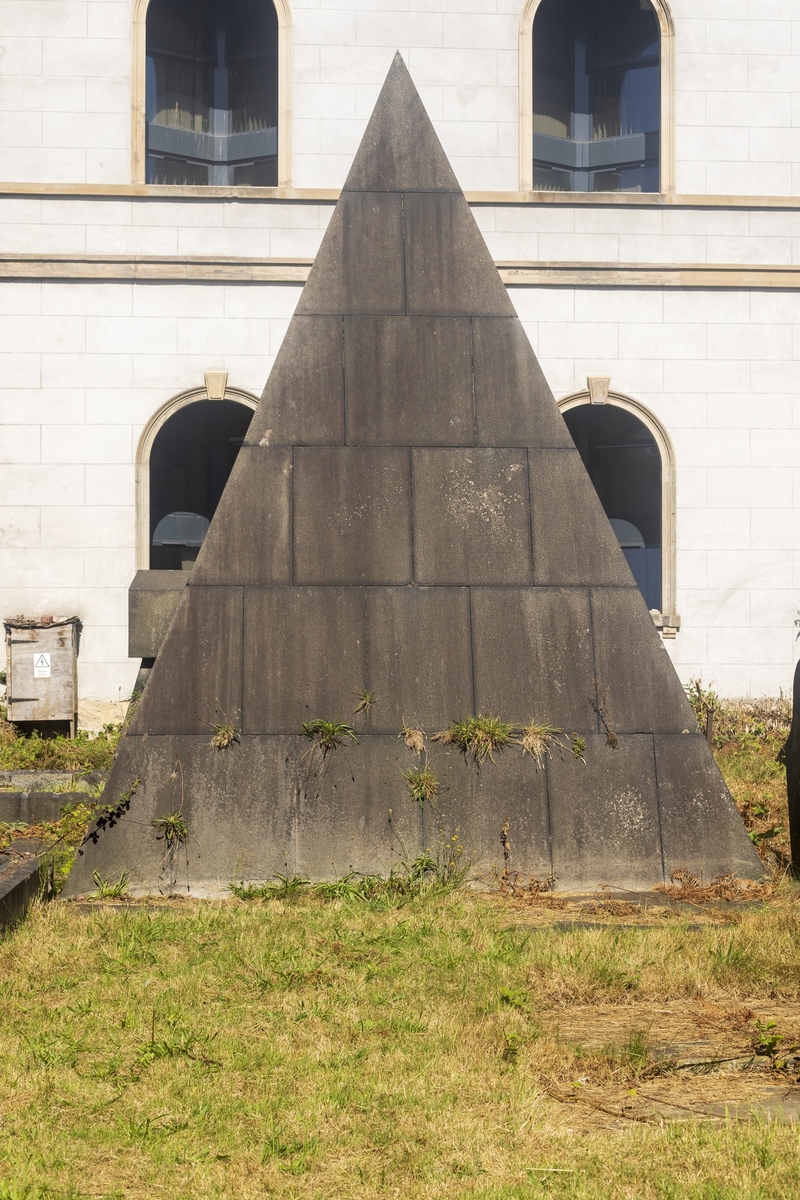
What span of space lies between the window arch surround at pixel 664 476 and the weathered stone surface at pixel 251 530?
9.21 metres

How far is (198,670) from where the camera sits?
287 inches

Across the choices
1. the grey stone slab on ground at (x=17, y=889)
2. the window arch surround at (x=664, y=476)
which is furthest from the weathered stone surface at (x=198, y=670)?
the window arch surround at (x=664, y=476)

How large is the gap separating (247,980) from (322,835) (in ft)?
6.20

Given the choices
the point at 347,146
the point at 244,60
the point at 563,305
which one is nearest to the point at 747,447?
the point at 563,305

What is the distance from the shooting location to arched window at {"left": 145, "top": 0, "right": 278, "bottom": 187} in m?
17.4

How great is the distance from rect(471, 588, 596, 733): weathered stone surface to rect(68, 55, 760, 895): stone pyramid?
0.5 inches

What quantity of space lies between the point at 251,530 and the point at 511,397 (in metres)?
1.83

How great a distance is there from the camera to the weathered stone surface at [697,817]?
718 cm

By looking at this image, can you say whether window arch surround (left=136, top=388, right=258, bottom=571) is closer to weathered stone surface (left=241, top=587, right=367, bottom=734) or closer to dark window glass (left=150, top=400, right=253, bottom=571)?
dark window glass (left=150, top=400, right=253, bottom=571)

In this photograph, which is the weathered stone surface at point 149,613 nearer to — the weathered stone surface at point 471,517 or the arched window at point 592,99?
the weathered stone surface at point 471,517

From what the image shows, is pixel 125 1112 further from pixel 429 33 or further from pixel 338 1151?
pixel 429 33

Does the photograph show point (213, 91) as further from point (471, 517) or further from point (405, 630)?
point (405, 630)

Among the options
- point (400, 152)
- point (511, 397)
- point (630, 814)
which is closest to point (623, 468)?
point (400, 152)

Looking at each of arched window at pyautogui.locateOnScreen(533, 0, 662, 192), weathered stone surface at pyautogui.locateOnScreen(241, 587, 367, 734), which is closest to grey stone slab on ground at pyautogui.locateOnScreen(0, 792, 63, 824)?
weathered stone surface at pyautogui.locateOnScreen(241, 587, 367, 734)
